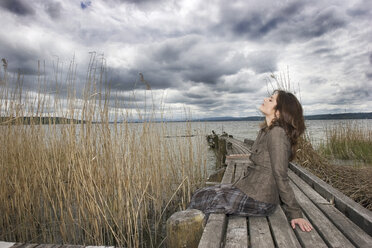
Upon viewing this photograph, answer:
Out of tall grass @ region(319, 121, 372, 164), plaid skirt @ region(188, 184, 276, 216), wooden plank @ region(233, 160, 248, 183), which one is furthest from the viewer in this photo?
tall grass @ region(319, 121, 372, 164)

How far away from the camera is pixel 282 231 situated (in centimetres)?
165

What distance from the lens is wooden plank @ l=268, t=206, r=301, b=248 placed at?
1476mm

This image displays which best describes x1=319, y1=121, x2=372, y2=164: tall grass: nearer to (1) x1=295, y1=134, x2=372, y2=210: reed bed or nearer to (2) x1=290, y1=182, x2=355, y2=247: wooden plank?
(1) x1=295, y1=134, x2=372, y2=210: reed bed

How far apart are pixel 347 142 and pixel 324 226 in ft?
22.0

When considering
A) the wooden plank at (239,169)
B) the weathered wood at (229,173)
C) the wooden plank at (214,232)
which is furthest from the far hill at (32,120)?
the wooden plank at (239,169)

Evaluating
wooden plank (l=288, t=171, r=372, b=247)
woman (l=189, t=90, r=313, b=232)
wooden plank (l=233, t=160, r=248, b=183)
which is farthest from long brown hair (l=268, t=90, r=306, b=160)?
wooden plank (l=233, t=160, r=248, b=183)

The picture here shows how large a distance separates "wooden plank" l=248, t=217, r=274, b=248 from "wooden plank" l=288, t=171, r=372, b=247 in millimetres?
520

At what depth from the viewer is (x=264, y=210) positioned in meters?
1.92

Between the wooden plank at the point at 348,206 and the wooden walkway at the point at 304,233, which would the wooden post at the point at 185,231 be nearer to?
the wooden walkway at the point at 304,233

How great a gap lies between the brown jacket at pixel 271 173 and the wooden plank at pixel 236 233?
0.23 m

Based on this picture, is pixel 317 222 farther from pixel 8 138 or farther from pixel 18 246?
pixel 8 138

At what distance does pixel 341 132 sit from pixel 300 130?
6.50 m

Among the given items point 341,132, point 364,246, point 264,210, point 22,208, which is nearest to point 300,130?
point 264,210

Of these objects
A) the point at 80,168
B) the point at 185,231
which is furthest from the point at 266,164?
the point at 80,168
